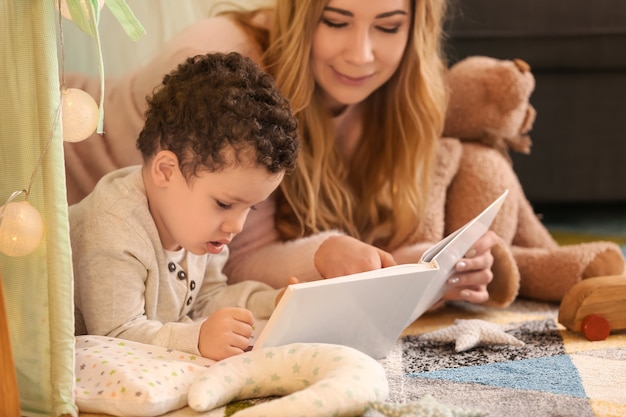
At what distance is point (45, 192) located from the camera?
95 cm

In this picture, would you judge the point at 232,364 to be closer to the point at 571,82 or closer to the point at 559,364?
the point at 559,364

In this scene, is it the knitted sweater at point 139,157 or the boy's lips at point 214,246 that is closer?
the boy's lips at point 214,246

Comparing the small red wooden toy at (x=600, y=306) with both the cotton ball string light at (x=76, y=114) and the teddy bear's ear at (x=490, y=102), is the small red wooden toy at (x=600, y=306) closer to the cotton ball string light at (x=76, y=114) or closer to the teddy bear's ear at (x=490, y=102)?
the teddy bear's ear at (x=490, y=102)

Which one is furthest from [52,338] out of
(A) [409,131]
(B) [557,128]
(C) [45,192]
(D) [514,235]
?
(B) [557,128]

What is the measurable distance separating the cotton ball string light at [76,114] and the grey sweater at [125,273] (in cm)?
17

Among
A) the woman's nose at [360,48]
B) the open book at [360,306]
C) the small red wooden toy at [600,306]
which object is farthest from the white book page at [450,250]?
the woman's nose at [360,48]

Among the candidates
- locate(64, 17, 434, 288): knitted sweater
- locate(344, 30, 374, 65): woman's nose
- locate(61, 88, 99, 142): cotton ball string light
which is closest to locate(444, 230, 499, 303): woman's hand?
locate(64, 17, 434, 288): knitted sweater

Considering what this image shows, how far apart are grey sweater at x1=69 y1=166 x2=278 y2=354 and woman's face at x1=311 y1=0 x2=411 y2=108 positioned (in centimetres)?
38

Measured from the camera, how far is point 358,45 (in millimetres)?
1368

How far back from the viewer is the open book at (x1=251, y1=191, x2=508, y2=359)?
998 millimetres

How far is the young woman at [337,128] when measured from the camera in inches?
54.0

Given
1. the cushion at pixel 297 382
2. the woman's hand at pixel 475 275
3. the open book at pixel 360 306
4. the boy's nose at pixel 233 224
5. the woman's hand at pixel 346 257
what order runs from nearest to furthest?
the cushion at pixel 297 382 < the open book at pixel 360 306 < the boy's nose at pixel 233 224 < the woman's hand at pixel 346 257 < the woman's hand at pixel 475 275

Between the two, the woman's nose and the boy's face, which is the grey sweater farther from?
the woman's nose

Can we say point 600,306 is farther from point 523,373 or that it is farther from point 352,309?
point 352,309
